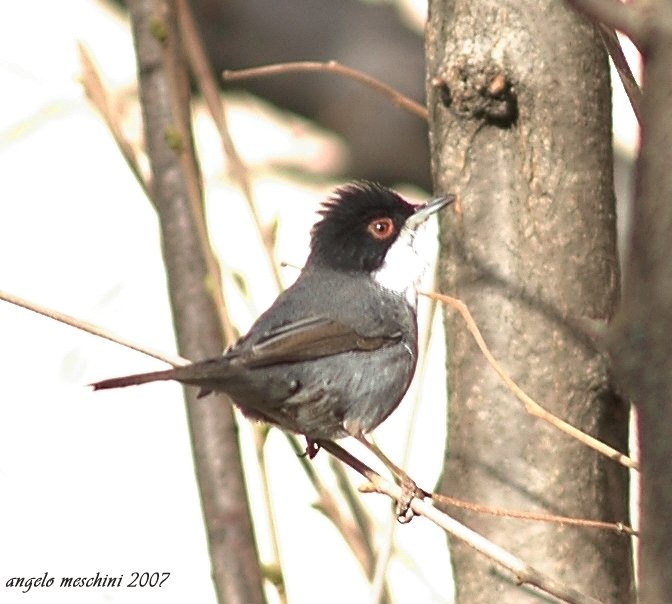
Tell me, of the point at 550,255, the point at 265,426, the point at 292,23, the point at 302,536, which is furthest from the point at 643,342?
the point at 292,23

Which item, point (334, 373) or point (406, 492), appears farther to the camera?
point (334, 373)

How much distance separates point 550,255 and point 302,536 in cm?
281

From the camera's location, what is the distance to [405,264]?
3.26m

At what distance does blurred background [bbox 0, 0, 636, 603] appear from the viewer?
4.24m


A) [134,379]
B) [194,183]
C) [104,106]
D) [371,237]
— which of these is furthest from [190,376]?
[371,237]

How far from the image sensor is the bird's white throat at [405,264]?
10.5 ft

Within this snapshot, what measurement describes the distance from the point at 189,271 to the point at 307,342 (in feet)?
1.18

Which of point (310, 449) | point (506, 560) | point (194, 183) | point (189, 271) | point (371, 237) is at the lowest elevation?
point (506, 560)

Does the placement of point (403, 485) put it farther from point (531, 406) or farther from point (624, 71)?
point (624, 71)

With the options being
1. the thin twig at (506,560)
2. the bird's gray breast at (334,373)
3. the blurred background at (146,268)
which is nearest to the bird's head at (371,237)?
the bird's gray breast at (334,373)

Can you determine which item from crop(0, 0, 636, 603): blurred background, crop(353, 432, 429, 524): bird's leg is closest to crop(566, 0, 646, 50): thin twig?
crop(353, 432, 429, 524): bird's leg

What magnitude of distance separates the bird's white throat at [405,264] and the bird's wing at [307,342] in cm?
26

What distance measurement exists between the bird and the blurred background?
1.19 ft

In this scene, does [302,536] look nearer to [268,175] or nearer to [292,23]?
[268,175]
